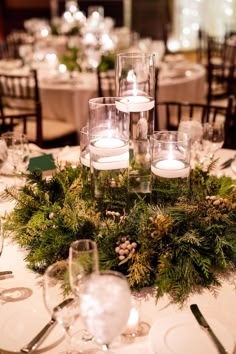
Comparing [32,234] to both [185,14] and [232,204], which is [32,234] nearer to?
[232,204]

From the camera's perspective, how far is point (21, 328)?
115cm

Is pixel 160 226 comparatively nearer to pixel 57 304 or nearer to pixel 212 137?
pixel 57 304

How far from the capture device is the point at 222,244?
1.33 metres

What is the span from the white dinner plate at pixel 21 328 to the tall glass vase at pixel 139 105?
511mm

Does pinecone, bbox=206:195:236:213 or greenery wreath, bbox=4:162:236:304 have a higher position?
pinecone, bbox=206:195:236:213

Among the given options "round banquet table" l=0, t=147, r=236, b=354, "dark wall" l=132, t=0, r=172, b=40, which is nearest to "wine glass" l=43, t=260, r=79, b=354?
"round banquet table" l=0, t=147, r=236, b=354

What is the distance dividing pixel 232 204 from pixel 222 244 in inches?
5.8

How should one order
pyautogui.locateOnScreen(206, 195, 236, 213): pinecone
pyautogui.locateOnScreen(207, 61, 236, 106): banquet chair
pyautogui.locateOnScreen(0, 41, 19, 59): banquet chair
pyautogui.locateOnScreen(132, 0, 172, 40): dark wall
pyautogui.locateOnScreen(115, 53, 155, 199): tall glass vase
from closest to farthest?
pyautogui.locateOnScreen(206, 195, 236, 213): pinecone
pyautogui.locateOnScreen(115, 53, 155, 199): tall glass vase
pyautogui.locateOnScreen(207, 61, 236, 106): banquet chair
pyautogui.locateOnScreen(0, 41, 19, 59): banquet chair
pyautogui.locateOnScreen(132, 0, 172, 40): dark wall

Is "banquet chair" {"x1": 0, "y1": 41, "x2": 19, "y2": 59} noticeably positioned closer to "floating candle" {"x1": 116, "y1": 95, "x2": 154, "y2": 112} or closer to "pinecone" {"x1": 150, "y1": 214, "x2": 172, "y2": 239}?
"floating candle" {"x1": 116, "y1": 95, "x2": 154, "y2": 112}

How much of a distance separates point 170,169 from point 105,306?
68cm

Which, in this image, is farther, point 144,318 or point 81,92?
point 81,92

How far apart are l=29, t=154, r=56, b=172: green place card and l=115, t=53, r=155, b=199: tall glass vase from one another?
1.49 feet

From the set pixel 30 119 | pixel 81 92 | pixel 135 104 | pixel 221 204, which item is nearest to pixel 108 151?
pixel 135 104

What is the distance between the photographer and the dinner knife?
1.06 metres
